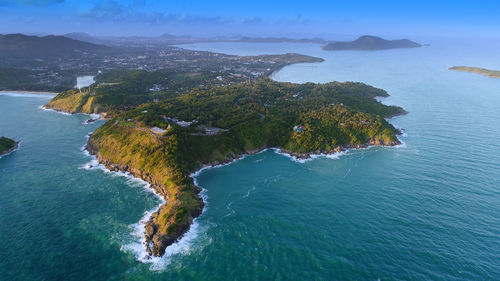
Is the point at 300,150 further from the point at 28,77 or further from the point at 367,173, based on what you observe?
the point at 28,77

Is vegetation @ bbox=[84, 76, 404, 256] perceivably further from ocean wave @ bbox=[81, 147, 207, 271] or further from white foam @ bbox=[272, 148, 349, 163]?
white foam @ bbox=[272, 148, 349, 163]

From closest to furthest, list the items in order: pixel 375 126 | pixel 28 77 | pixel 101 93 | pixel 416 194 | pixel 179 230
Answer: pixel 179 230, pixel 416 194, pixel 375 126, pixel 101 93, pixel 28 77

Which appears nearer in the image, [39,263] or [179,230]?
[39,263]

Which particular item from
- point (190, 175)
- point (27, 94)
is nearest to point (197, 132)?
point (190, 175)

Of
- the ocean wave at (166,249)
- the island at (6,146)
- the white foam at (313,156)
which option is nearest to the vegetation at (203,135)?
the ocean wave at (166,249)

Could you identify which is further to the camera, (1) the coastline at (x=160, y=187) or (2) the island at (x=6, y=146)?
(2) the island at (x=6, y=146)

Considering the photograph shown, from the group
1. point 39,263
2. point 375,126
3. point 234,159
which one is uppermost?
point 375,126

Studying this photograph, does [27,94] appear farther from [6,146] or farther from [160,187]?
[160,187]

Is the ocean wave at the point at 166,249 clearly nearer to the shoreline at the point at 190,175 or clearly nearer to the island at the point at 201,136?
the shoreline at the point at 190,175

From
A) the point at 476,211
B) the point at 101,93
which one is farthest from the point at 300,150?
the point at 101,93
